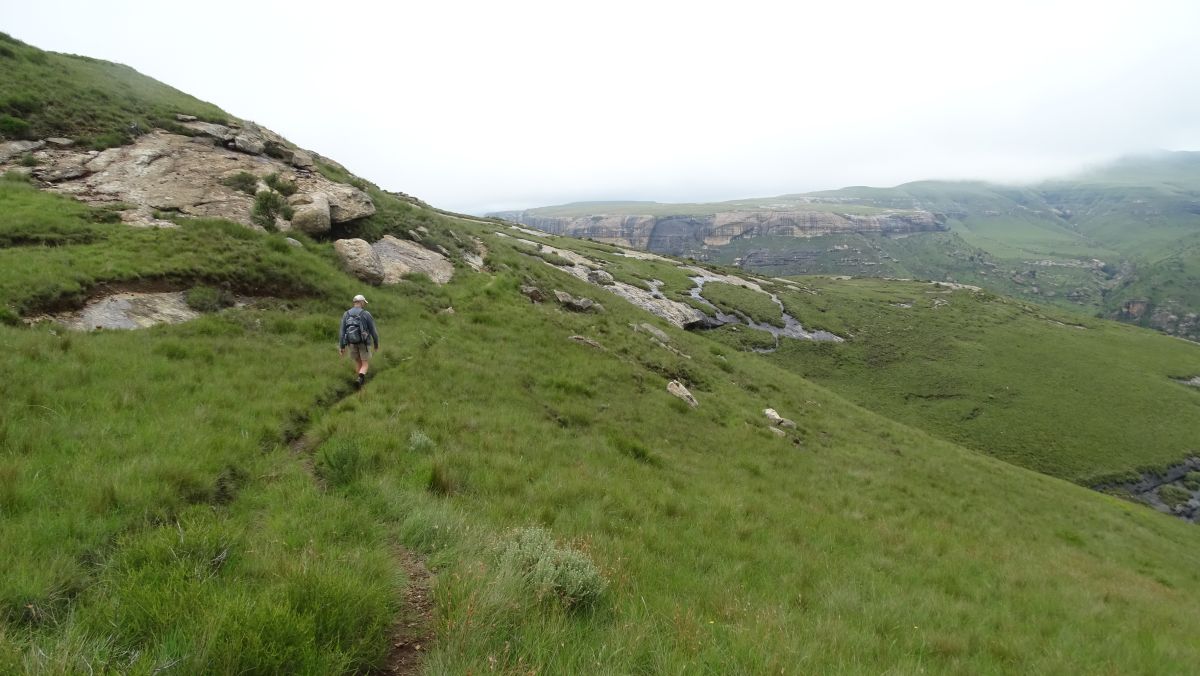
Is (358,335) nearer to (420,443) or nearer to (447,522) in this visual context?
(420,443)

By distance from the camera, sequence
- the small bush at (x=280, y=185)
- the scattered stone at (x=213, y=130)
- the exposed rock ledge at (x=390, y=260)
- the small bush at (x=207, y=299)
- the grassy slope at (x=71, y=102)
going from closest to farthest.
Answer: the small bush at (x=207, y=299), the exposed rock ledge at (x=390, y=260), the grassy slope at (x=71, y=102), the small bush at (x=280, y=185), the scattered stone at (x=213, y=130)

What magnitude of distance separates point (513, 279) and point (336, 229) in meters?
9.36

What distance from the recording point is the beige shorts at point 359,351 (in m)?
14.1

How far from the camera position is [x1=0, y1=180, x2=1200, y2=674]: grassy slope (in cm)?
396

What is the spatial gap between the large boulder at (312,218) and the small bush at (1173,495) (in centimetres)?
7223

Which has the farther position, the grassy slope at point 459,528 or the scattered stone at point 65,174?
the scattered stone at point 65,174

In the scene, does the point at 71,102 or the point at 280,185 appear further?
the point at 71,102

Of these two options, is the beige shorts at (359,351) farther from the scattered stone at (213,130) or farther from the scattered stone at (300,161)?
the scattered stone at (213,130)

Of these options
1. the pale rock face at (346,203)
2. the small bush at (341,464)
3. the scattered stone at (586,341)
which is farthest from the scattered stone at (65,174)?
the small bush at (341,464)

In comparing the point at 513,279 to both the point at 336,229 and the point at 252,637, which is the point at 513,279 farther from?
the point at 252,637

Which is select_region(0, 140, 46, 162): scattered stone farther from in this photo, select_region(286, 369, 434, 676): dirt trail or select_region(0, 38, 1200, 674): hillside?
select_region(286, 369, 434, 676): dirt trail

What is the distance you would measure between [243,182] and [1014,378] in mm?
84218

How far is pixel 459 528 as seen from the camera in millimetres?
6340

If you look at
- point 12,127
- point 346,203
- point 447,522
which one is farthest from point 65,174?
point 447,522
